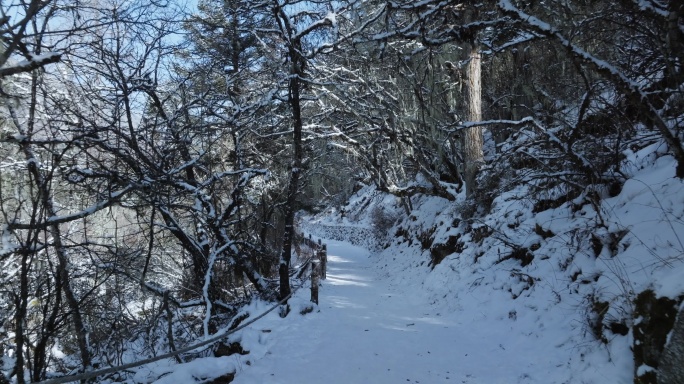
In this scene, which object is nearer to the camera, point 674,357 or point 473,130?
point 674,357

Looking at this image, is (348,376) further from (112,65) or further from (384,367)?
(112,65)

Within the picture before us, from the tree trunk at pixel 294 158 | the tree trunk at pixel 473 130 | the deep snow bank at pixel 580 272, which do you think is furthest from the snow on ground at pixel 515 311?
the tree trunk at pixel 473 130

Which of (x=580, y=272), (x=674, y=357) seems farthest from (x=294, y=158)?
(x=674, y=357)

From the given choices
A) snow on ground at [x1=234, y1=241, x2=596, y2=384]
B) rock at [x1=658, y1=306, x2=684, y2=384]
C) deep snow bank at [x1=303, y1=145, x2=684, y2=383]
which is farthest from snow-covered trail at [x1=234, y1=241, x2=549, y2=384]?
rock at [x1=658, y1=306, x2=684, y2=384]

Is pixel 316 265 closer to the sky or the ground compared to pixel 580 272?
closer to the ground

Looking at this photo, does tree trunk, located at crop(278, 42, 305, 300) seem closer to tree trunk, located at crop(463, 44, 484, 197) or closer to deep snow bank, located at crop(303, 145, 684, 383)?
deep snow bank, located at crop(303, 145, 684, 383)

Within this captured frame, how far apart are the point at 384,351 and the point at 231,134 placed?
5.16 m

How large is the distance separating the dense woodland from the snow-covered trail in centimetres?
121

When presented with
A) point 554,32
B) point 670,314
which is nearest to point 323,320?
point 670,314

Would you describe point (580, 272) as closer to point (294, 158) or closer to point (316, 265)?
point (316, 265)

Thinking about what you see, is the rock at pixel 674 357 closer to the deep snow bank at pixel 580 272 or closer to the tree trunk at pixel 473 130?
the deep snow bank at pixel 580 272

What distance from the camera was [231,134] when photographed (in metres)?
7.93

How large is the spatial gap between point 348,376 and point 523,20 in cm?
431

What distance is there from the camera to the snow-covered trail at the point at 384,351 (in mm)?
4320
